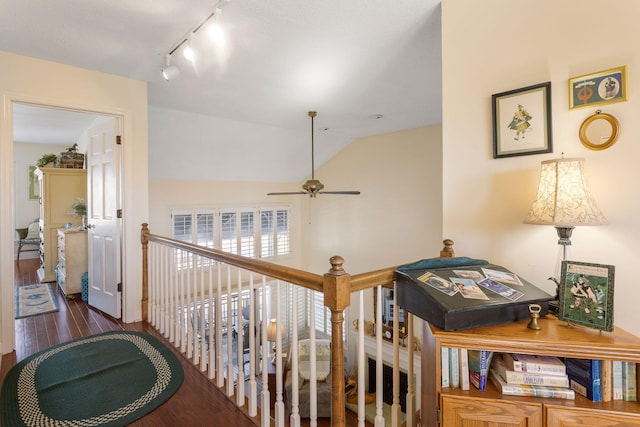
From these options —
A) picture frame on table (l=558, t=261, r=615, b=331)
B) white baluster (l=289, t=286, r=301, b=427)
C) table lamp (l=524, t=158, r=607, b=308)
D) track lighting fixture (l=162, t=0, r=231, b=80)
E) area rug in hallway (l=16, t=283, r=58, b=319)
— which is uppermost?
track lighting fixture (l=162, t=0, r=231, b=80)

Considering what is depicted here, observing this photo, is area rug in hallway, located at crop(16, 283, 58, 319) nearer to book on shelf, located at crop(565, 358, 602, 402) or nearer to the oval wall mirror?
book on shelf, located at crop(565, 358, 602, 402)

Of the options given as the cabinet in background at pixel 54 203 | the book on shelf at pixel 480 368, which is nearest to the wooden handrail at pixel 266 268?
the book on shelf at pixel 480 368

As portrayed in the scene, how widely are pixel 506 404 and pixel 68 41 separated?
11.4 feet

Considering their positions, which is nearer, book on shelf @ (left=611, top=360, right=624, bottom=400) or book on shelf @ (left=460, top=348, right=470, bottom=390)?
book on shelf @ (left=611, top=360, right=624, bottom=400)

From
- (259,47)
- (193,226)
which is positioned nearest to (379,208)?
(193,226)

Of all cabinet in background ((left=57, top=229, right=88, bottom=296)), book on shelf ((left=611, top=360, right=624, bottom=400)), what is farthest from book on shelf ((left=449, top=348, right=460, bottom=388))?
cabinet in background ((left=57, top=229, right=88, bottom=296))

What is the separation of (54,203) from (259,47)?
4.44 metres

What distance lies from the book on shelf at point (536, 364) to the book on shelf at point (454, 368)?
7.6 inches

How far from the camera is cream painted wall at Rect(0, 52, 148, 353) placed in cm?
254

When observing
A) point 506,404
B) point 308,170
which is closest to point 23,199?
point 308,170

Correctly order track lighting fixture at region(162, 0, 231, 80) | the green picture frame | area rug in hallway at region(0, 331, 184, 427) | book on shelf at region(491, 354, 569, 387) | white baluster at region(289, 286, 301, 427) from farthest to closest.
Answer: the green picture frame, track lighting fixture at region(162, 0, 231, 80), area rug in hallway at region(0, 331, 184, 427), white baluster at region(289, 286, 301, 427), book on shelf at region(491, 354, 569, 387)

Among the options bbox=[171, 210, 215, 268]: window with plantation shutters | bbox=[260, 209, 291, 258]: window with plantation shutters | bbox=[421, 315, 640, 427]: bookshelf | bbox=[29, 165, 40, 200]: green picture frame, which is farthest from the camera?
bbox=[260, 209, 291, 258]: window with plantation shutters

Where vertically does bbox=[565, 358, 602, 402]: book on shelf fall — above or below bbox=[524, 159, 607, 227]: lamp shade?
below

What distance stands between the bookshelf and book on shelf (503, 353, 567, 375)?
0.09 metres
